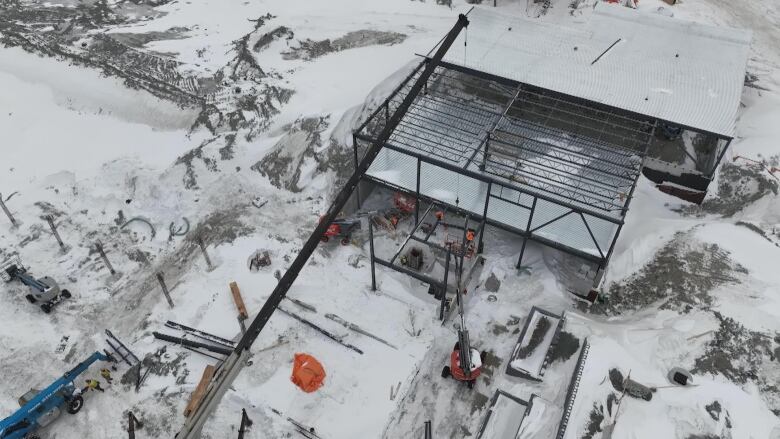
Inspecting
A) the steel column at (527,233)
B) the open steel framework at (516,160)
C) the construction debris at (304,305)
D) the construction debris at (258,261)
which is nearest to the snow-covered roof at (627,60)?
the open steel framework at (516,160)

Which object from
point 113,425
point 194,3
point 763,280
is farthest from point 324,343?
point 194,3

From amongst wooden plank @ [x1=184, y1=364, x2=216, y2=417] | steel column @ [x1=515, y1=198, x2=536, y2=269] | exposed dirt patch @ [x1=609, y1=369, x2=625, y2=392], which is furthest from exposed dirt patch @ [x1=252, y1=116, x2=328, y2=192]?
exposed dirt patch @ [x1=609, y1=369, x2=625, y2=392]

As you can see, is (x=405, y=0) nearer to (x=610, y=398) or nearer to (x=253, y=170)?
(x=253, y=170)

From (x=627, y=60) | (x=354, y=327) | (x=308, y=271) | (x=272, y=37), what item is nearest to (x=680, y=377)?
(x=354, y=327)

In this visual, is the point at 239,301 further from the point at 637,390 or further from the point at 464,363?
the point at 637,390

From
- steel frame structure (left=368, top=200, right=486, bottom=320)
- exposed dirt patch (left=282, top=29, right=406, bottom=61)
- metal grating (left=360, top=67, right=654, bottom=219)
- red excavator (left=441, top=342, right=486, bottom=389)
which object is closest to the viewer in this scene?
red excavator (left=441, top=342, right=486, bottom=389)

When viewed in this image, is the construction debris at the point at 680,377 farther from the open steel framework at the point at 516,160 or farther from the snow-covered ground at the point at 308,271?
the open steel framework at the point at 516,160

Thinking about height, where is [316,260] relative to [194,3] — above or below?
below

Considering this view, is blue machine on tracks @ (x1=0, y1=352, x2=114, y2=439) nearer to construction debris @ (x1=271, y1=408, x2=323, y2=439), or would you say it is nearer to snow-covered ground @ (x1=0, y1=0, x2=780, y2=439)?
snow-covered ground @ (x1=0, y1=0, x2=780, y2=439)
